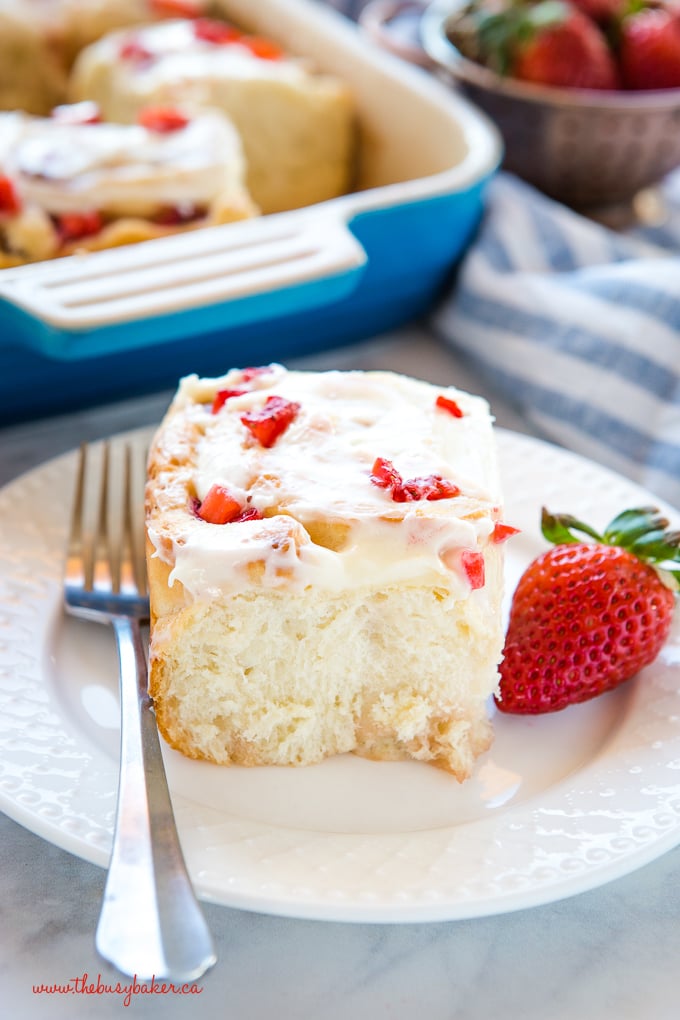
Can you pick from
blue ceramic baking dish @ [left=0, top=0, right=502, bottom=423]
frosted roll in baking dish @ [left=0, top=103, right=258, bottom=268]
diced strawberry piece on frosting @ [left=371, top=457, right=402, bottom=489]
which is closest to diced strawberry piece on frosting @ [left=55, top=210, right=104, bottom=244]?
frosted roll in baking dish @ [left=0, top=103, right=258, bottom=268]

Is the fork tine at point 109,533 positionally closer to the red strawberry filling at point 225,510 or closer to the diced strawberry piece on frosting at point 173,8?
the red strawberry filling at point 225,510

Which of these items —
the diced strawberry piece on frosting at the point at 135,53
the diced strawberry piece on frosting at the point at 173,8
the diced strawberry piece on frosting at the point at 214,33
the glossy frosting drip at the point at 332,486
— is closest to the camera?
the glossy frosting drip at the point at 332,486

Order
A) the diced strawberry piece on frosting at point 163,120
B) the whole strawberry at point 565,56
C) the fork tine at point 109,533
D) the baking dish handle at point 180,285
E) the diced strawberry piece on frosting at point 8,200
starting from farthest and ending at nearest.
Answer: the whole strawberry at point 565,56
the diced strawberry piece on frosting at point 163,120
the diced strawberry piece on frosting at point 8,200
the baking dish handle at point 180,285
the fork tine at point 109,533

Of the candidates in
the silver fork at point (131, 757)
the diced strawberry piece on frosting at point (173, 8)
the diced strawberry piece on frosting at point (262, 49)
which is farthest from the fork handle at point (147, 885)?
the diced strawberry piece on frosting at point (173, 8)

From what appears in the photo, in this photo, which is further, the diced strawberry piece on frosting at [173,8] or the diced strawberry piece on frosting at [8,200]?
the diced strawberry piece on frosting at [173,8]

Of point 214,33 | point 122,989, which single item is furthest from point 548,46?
point 122,989

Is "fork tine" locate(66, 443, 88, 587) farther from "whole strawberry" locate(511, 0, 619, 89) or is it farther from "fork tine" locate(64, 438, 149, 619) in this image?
"whole strawberry" locate(511, 0, 619, 89)

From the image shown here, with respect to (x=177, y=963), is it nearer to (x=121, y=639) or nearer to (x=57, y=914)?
(x=57, y=914)

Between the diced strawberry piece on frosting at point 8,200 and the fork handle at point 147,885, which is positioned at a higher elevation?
the fork handle at point 147,885
